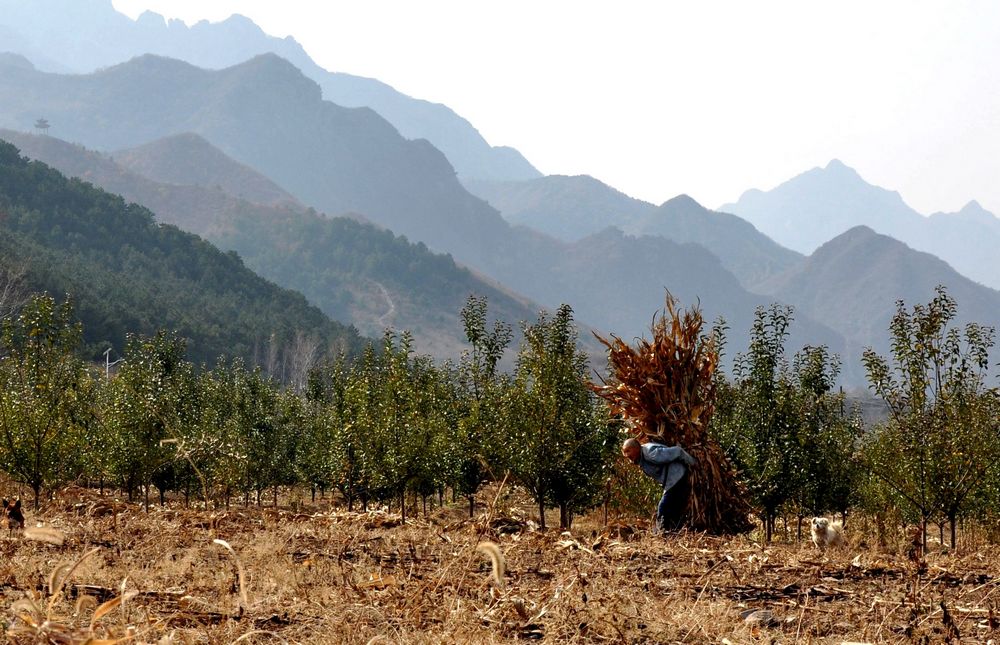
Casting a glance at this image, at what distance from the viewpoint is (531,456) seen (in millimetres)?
18141

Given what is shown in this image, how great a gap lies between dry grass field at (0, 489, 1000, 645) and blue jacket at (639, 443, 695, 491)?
0.99m

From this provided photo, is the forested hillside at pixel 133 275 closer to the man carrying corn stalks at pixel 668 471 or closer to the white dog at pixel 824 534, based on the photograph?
the man carrying corn stalks at pixel 668 471

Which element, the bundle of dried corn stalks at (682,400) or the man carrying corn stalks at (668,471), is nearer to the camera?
the man carrying corn stalks at (668,471)

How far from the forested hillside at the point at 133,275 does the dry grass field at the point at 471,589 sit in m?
76.4

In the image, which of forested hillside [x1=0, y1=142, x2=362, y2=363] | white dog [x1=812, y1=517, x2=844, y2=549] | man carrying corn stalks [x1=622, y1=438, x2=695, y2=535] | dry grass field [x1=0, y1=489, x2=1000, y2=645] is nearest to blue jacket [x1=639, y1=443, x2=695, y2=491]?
man carrying corn stalks [x1=622, y1=438, x2=695, y2=535]

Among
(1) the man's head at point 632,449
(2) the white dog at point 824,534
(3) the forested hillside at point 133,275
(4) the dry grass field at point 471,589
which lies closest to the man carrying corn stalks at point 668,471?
(1) the man's head at point 632,449

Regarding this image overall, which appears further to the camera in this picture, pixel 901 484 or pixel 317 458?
pixel 317 458

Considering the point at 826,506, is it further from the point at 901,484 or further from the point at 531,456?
the point at 531,456

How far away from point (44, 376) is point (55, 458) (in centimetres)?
215

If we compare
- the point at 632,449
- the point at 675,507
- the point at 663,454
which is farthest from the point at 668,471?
the point at 675,507

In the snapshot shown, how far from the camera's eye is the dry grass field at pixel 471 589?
520 cm

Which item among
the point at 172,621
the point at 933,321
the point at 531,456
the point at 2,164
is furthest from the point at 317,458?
the point at 2,164

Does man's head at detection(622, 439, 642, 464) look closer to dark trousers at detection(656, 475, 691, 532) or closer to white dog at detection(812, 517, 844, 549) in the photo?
dark trousers at detection(656, 475, 691, 532)

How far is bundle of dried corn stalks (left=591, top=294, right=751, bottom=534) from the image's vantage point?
12125 millimetres
